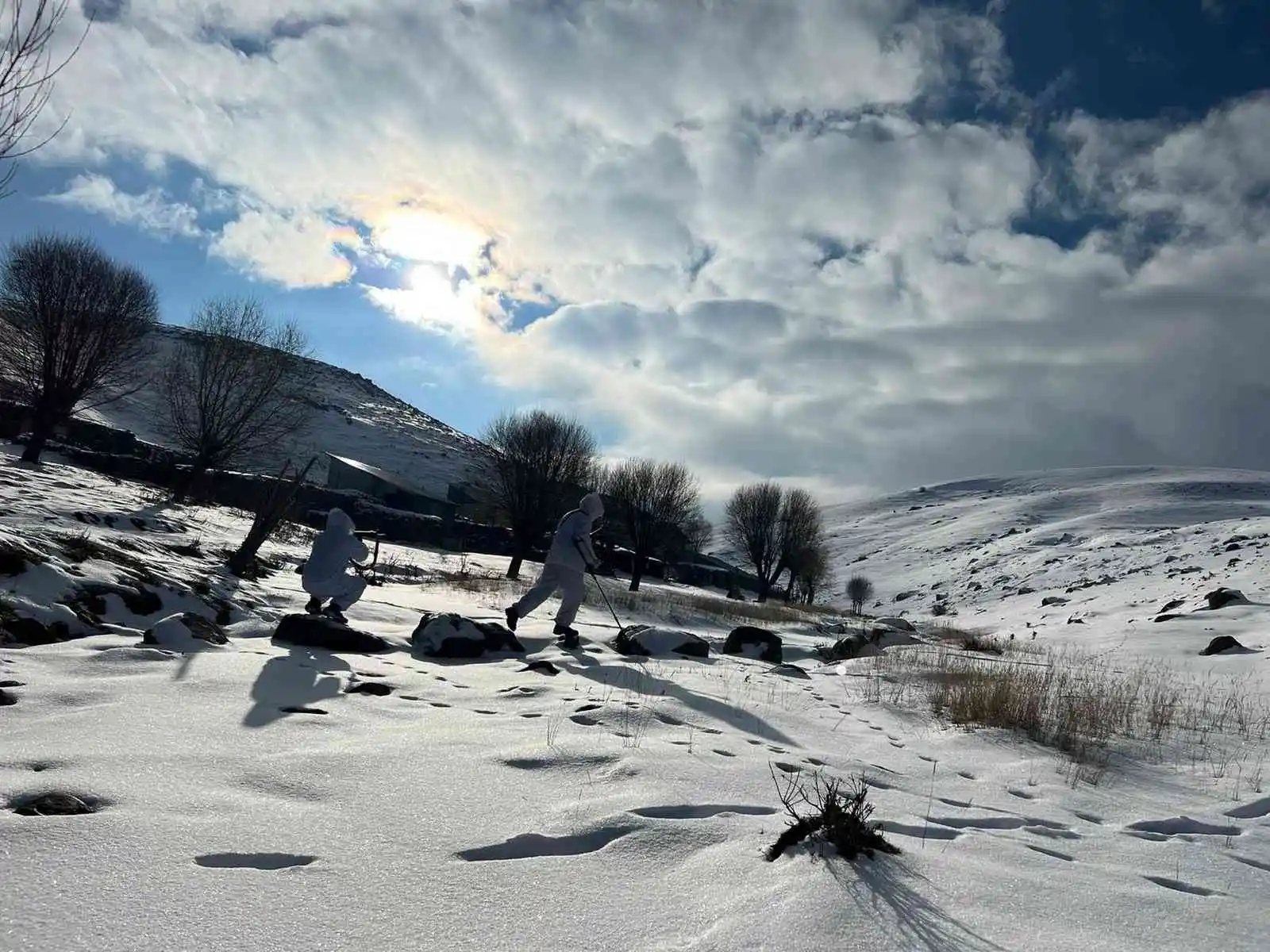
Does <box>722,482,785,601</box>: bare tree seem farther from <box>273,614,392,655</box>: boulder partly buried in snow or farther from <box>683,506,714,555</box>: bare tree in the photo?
<box>273,614,392,655</box>: boulder partly buried in snow

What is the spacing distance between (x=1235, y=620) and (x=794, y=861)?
60.7 feet

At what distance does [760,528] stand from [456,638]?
4461 centimetres

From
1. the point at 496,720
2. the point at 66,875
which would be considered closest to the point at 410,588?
the point at 496,720

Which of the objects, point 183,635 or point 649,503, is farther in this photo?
point 649,503

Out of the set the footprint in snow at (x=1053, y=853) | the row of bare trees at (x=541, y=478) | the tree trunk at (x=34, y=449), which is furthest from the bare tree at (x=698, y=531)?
the footprint in snow at (x=1053, y=853)

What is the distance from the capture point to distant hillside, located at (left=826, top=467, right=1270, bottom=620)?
34.9 m

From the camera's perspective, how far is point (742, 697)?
7.00 meters

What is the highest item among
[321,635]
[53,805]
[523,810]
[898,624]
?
[898,624]

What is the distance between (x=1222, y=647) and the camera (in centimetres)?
1278

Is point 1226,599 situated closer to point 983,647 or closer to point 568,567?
point 983,647

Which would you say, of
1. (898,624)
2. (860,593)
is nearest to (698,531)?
(860,593)

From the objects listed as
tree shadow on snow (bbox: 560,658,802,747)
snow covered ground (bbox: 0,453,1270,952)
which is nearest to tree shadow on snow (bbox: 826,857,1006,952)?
snow covered ground (bbox: 0,453,1270,952)

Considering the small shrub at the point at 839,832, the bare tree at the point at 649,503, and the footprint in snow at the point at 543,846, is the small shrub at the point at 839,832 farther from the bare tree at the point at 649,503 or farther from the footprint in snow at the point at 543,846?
the bare tree at the point at 649,503

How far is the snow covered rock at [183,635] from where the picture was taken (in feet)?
19.7
